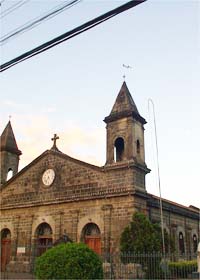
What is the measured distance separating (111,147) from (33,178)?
8.10 m

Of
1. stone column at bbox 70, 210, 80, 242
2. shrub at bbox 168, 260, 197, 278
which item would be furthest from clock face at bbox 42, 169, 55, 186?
shrub at bbox 168, 260, 197, 278

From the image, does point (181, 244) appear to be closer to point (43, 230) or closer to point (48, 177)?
point (43, 230)

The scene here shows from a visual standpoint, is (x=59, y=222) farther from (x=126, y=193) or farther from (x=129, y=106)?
(x=129, y=106)

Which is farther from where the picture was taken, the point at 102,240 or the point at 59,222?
the point at 59,222

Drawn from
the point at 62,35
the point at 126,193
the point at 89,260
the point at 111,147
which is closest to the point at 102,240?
the point at 126,193

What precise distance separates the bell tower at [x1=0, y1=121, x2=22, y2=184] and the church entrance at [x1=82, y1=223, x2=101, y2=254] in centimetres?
1176

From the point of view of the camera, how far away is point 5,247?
28016mm

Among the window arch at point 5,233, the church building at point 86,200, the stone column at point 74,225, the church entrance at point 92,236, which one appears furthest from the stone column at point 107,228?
the window arch at point 5,233

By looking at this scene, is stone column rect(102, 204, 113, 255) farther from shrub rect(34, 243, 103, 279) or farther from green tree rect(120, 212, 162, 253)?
shrub rect(34, 243, 103, 279)

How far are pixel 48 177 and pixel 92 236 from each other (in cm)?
671

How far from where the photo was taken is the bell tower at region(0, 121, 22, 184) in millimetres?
32144

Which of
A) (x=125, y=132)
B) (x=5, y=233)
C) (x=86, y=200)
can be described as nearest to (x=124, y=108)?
(x=125, y=132)

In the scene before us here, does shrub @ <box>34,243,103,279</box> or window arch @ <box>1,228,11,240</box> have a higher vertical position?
window arch @ <box>1,228,11,240</box>

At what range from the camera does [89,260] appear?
13352 mm
